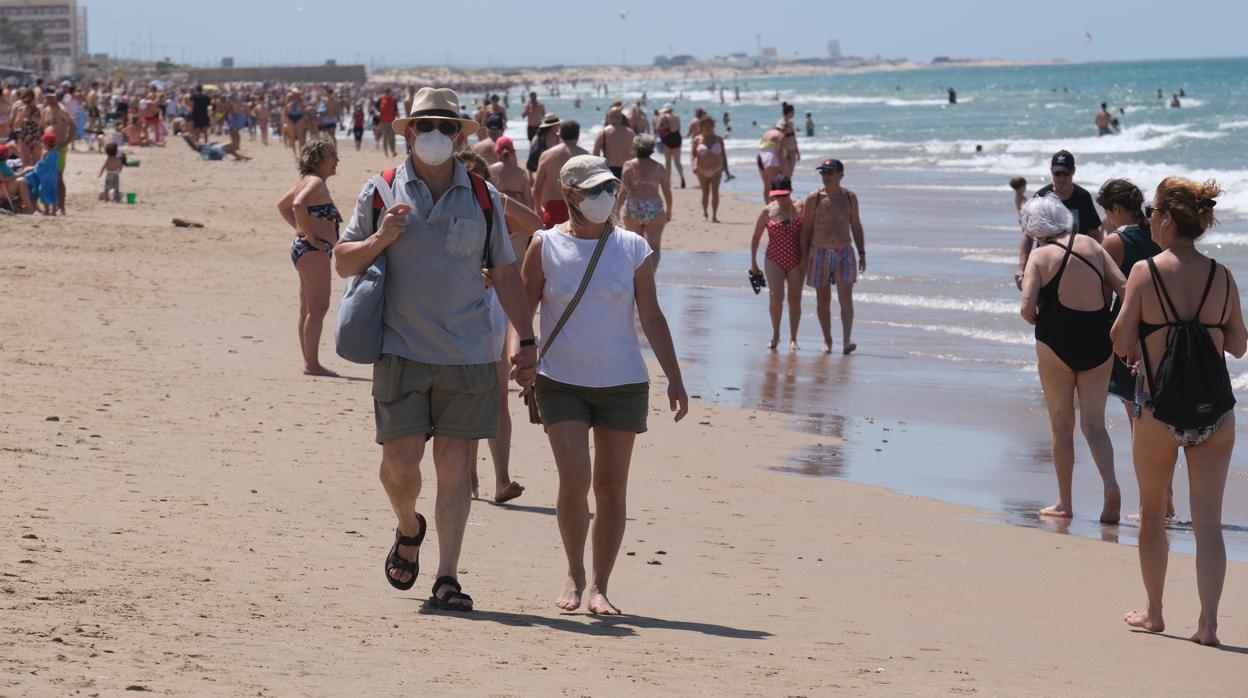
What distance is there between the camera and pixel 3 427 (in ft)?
23.9

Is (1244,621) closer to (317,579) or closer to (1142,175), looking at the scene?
(317,579)

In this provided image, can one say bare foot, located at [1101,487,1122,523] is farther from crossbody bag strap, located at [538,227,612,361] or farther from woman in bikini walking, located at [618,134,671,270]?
woman in bikini walking, located at [618,134,671,270]

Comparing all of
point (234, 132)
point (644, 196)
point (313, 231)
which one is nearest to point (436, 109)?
point (313, 231)

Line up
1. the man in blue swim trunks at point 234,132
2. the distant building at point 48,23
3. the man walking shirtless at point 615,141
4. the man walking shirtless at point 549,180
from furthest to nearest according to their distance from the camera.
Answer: the distant building at point 48,23 → the man in blue swim trunks at point 234,132 → the man walking shirtless at point 615,141 → the man walking shirtless at point 549,180

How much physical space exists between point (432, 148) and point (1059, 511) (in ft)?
12.4

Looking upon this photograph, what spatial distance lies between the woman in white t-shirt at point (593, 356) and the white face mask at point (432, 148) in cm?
44

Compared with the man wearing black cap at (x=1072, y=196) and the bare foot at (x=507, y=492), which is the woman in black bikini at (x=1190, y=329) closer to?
the bare foot at (x=507, y=492)

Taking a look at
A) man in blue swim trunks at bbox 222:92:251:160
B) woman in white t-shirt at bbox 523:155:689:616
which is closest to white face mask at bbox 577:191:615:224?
woman in white t-shirt at bbox 523:155:689:616

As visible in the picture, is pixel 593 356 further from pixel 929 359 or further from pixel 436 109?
pixel 929 359

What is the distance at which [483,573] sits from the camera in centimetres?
586

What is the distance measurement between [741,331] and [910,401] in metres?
3.13

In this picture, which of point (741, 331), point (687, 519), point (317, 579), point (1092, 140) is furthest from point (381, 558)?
point (1092, 140)

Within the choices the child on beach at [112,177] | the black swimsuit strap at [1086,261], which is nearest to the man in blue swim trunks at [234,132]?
the child on beach at [112,177]

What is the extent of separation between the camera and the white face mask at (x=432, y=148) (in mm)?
5043
